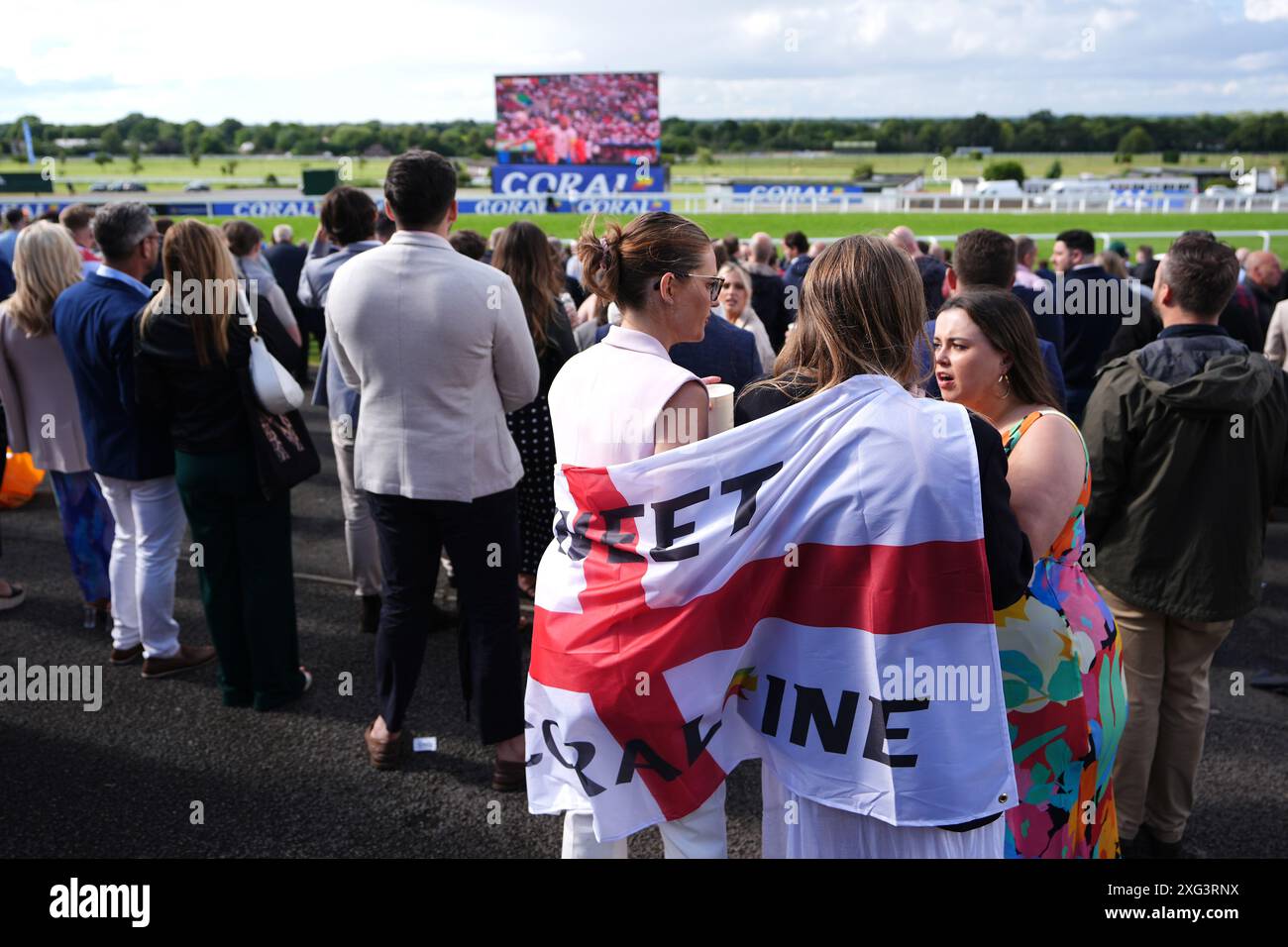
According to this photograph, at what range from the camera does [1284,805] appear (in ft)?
12.3

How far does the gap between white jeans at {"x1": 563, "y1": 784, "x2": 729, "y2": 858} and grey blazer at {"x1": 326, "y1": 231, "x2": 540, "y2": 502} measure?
1.53 meters

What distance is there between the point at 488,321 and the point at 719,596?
67.1 inches

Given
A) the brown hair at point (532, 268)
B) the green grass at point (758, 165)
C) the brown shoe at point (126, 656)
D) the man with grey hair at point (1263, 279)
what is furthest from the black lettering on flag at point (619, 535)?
the green grass at point (758, 165)

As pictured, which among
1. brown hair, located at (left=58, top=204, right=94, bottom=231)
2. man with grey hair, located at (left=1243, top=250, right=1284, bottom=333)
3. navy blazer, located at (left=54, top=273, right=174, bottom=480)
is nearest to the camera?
navy blazer, located at (left=54, top=273, right=174, bottom=480)

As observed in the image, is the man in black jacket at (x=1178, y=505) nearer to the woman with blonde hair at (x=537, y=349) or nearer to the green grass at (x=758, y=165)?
the woman with blonde hair at (x=537, y=349)

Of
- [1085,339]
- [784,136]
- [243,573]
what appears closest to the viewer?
[243,573]

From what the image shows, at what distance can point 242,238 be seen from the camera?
766 cm

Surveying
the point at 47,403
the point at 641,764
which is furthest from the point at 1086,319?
the point at 47,403

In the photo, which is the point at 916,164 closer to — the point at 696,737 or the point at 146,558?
the point at 146,558

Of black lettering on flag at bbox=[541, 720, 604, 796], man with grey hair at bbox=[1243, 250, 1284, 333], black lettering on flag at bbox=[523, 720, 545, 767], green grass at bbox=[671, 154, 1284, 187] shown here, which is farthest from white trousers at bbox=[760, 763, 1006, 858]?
green grass at bbox=[671, 154, 1284, 187]

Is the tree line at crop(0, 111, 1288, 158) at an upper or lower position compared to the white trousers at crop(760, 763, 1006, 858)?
upper

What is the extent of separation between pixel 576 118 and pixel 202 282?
41.0m

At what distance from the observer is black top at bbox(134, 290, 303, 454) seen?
13.5 ft

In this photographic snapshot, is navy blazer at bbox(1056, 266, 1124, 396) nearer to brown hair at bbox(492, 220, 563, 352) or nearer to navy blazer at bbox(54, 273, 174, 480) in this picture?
brown hair at bbox(492, 220, 563, 352)
